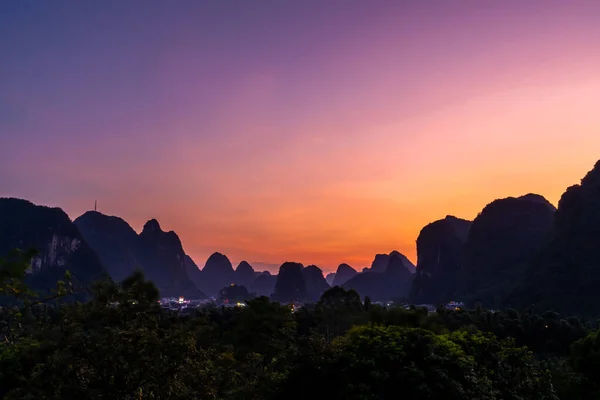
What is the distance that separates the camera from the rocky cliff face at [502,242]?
135625 millimetres

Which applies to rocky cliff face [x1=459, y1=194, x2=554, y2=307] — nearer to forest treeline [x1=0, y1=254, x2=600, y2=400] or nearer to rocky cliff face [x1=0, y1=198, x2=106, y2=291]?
rocky cliff face [x1=0, y1=198, x2=106, y2=291]

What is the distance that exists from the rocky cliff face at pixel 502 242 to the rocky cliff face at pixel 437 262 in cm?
1834

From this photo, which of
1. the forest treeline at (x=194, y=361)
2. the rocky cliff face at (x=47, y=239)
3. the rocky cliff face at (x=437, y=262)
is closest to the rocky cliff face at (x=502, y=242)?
→ the rocky cliff face at (x=437, y=262)

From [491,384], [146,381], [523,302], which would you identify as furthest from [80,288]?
[523,302]

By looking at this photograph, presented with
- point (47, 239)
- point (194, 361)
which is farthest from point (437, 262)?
point (194, 361)

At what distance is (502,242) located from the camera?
14162 centimetres

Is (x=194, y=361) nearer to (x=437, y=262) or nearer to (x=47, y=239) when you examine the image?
(x=47, y=239)

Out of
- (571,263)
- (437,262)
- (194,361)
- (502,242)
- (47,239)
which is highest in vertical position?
(47,239)

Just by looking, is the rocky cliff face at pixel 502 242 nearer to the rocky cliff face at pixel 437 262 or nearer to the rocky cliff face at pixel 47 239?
the rocky cliff face at pixel 437 262

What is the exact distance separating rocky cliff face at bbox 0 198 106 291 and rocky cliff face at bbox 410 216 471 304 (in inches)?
4655

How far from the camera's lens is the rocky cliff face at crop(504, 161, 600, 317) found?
269 ft

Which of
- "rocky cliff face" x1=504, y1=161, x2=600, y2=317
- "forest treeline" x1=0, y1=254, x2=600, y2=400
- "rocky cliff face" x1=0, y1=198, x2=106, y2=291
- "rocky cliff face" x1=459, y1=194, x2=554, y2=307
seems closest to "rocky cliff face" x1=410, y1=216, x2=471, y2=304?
"rocky cliff face" x1=459, y1=194, x2=554, y2=307

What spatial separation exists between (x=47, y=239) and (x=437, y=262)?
142m

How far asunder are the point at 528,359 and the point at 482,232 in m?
142
